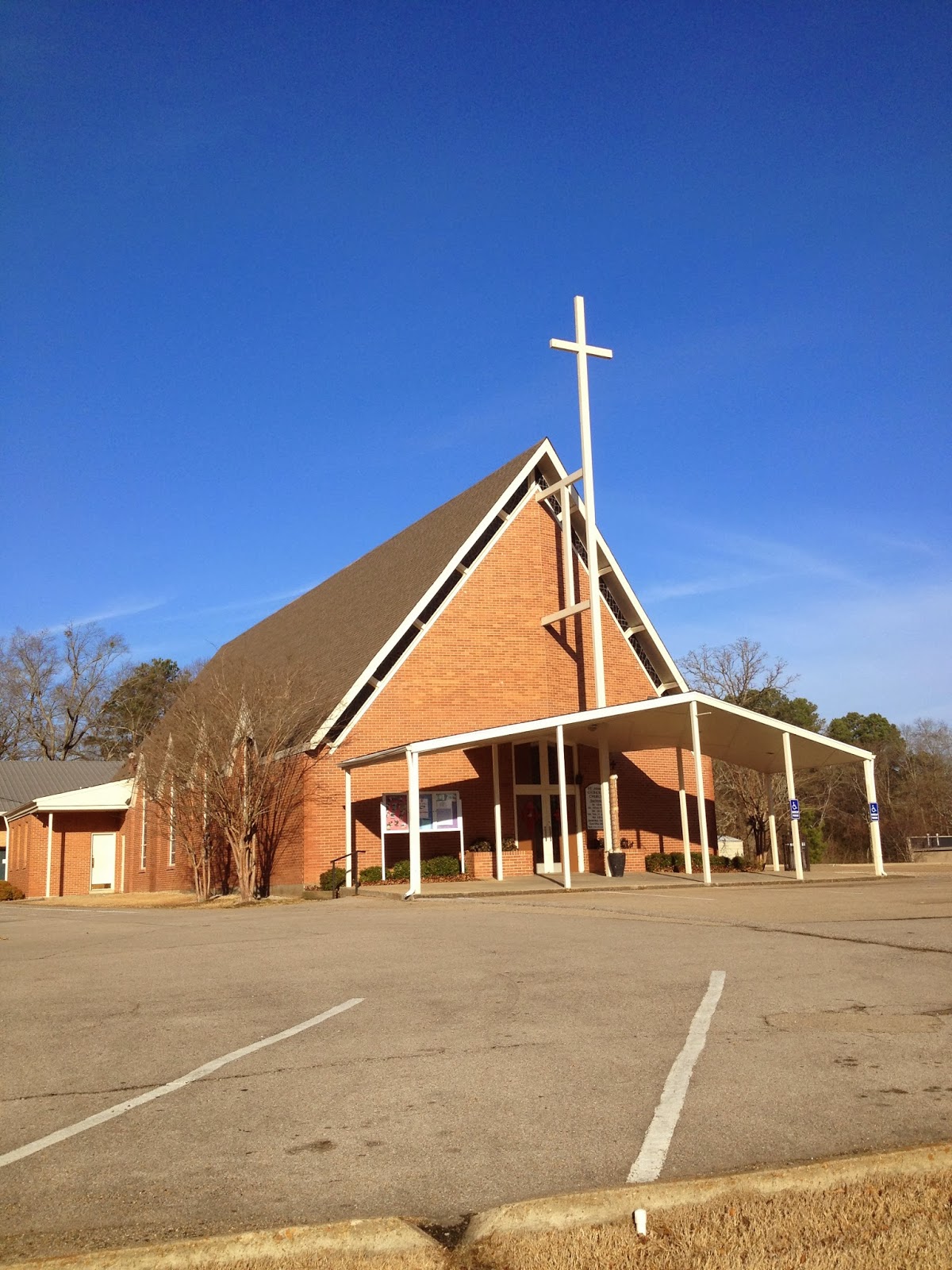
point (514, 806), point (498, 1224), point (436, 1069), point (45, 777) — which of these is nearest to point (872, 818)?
point (514, 806)

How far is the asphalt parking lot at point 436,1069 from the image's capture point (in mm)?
4473

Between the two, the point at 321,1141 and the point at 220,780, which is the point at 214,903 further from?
the point at 321,1141

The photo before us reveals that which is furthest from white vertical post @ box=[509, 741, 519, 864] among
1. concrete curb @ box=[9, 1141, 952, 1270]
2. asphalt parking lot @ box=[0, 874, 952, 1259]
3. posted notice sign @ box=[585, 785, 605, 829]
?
concrete curb @ box=[9, 1141, 952, 1270]

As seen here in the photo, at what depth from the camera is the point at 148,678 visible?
6781 cm

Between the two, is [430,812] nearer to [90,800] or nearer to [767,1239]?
[90,800]

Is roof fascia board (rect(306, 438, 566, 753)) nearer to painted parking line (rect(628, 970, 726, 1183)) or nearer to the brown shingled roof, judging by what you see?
the brown shingled roof

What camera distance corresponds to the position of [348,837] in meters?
26.0

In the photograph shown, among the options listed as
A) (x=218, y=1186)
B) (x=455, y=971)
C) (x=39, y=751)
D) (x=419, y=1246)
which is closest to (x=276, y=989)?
(x=455, y=971)

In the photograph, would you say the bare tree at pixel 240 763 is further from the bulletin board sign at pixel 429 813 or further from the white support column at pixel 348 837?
the bulletin board sign at pixel 429 813

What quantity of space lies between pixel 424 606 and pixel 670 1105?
2411 centimetres

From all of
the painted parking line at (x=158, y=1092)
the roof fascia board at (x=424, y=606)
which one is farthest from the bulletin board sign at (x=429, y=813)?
the painted parking line at (x=158, y=1092)

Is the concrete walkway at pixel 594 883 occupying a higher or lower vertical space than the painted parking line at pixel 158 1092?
higher

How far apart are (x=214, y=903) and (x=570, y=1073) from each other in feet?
70.6

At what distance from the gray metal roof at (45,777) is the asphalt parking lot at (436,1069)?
36.8 m
